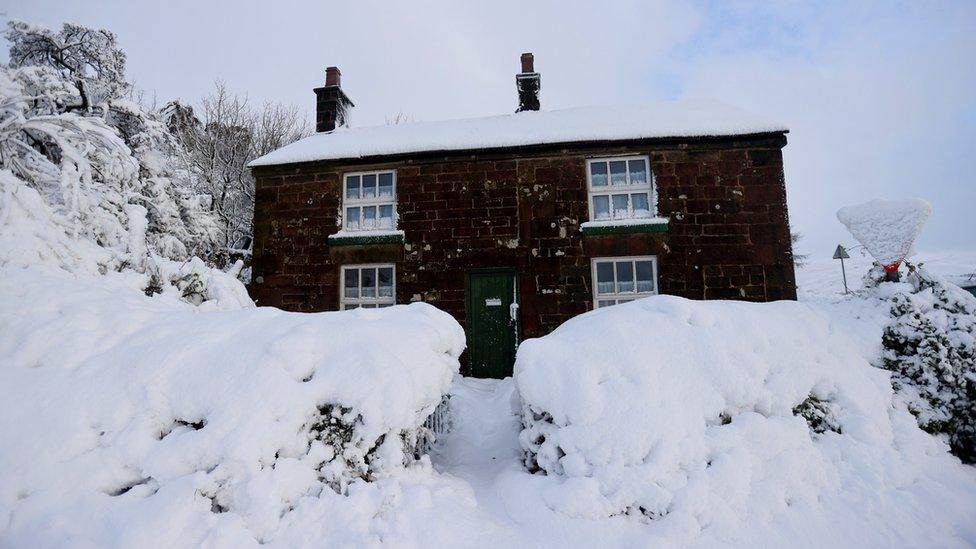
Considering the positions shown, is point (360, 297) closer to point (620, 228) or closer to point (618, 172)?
point (620, 228)

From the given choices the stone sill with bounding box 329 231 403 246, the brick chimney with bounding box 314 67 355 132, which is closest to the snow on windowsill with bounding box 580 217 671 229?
the stone sill with bounding box 329 231 403 246

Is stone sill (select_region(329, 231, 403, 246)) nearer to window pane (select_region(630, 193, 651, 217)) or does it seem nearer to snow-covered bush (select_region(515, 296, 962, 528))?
Result: window pane (select_region(630, 193, 651, 217))

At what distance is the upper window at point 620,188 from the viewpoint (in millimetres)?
8453

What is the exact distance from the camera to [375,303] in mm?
8773

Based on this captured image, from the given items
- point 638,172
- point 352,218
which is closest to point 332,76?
point 352,218

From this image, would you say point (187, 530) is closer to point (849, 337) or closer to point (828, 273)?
point (849, 337)

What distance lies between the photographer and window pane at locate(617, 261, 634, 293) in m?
8.26

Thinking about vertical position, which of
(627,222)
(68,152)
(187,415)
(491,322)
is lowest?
(187,415)

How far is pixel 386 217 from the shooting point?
902cm

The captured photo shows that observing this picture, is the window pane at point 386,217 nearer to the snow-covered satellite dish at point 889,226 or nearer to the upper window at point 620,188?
the upper window at point 620,188

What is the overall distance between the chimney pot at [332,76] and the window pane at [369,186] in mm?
3855

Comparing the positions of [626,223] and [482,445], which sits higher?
[626,223]

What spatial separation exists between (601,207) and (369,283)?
4.75 meters

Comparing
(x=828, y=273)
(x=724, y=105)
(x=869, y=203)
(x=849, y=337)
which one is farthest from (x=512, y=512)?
(x=828, y=273)
